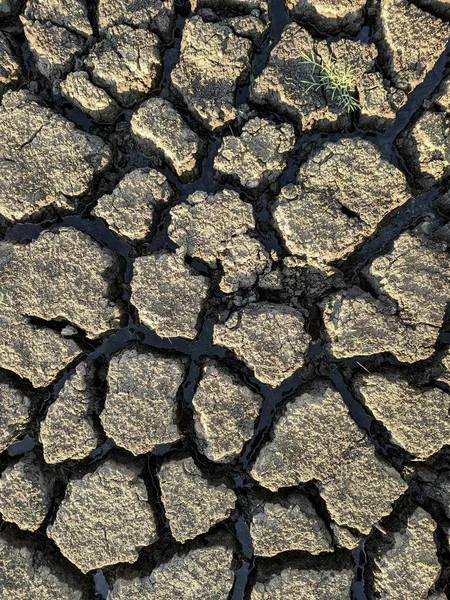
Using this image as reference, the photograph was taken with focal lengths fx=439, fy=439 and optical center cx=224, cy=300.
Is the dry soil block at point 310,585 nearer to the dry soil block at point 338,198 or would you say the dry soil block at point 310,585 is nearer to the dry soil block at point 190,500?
the dry soil block at point 190,500

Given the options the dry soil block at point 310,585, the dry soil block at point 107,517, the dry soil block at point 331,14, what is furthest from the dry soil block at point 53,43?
the dry soil block at point 310,585

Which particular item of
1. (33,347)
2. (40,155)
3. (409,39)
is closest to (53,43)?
(40,155)

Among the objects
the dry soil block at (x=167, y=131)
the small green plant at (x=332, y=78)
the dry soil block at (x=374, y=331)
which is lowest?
the dry soil block at (x=374, y=331)

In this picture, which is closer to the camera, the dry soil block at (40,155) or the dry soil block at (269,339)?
the dry soil block at (269,339)

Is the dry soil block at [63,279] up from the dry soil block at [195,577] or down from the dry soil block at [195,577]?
up

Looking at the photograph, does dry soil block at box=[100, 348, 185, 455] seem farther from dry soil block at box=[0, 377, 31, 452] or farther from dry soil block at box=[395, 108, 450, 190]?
dry soil block at box=[395, 108, 450, 190]

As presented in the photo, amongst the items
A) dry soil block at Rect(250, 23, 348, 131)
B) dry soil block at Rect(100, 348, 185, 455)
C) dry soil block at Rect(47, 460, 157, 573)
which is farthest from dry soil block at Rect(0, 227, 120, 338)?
dry soil block at Rect(250, 23, 348, 131)
